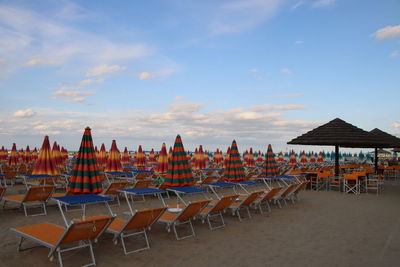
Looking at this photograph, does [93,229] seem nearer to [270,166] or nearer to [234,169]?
[234,169]

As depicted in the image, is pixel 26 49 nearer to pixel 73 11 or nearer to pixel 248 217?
pixel 73 11

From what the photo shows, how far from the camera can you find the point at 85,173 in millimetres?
5375

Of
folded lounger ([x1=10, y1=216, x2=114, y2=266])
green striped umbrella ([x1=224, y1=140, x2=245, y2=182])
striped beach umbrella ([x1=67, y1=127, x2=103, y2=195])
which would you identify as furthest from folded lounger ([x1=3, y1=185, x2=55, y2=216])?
green striped umbrella ([x1=224, y1=140, x2=245, y2=182])

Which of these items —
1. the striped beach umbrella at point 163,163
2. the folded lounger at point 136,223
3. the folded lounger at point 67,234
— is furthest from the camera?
the striped beach umbrella at point 163,163

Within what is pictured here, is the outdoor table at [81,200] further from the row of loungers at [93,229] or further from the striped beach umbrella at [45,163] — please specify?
the striped beach umbrella at [45,163]

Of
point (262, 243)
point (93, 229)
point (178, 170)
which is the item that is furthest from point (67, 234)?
point (178, 170)

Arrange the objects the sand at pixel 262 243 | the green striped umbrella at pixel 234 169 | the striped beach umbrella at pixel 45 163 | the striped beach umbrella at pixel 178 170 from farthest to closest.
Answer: the green striped umbrella at pixel 234 169
the striped beach umbrella at pixel 45 163
the striped beach umbrella at pixel 178 170
the sand at pixel 262 243

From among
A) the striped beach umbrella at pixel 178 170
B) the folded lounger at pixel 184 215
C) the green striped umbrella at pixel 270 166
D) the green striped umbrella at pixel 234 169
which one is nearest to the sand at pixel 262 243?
the folded lounger at pixel 184 215

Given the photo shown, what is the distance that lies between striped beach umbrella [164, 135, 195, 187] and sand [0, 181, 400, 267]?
1031 millimetres

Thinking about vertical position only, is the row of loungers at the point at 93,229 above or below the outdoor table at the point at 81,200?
below

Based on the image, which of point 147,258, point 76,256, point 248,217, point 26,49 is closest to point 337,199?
point 248,217

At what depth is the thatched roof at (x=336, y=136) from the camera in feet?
43.1

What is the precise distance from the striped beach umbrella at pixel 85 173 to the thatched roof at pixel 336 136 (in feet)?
34.6

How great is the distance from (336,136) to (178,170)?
29.9 ft
